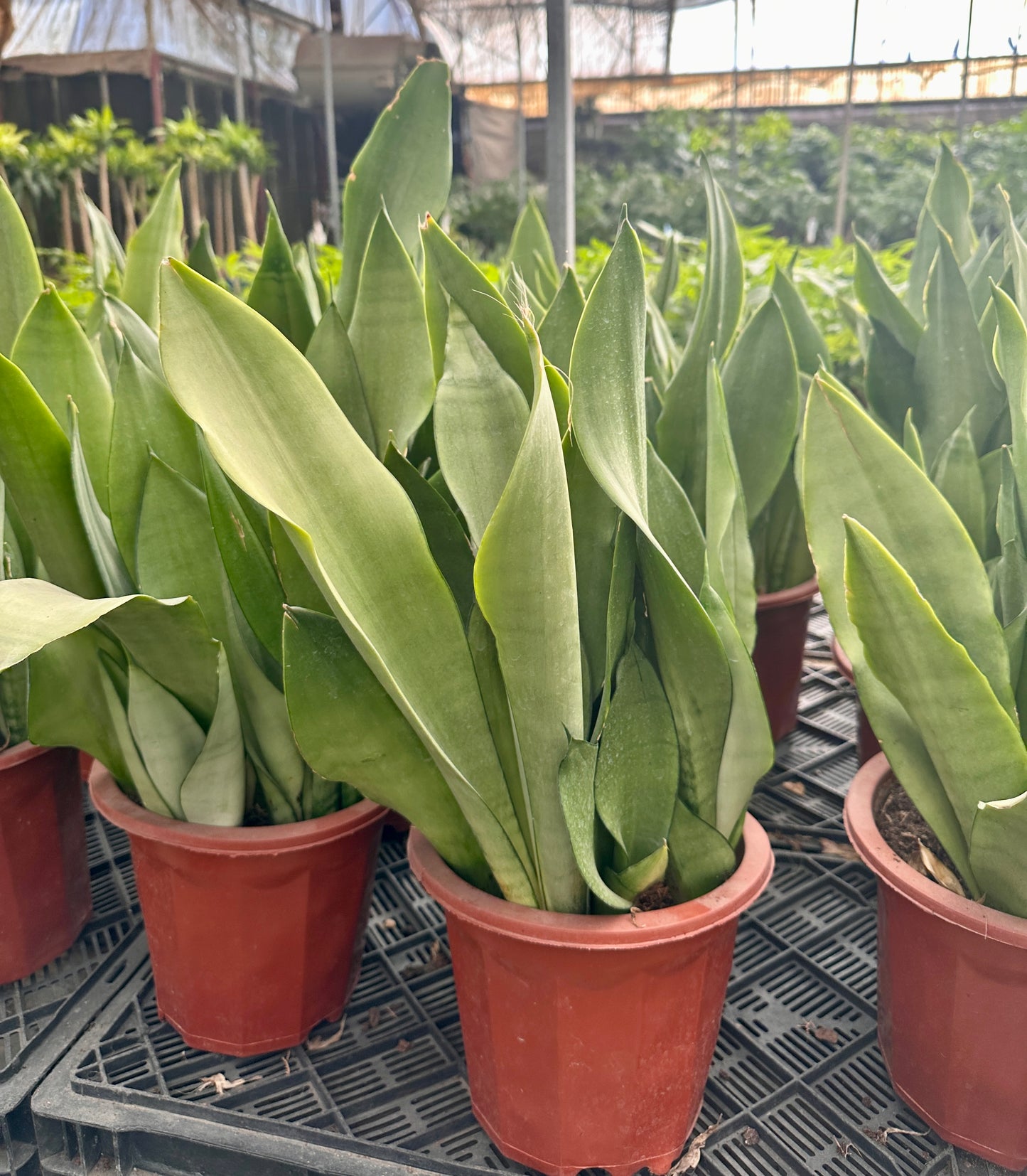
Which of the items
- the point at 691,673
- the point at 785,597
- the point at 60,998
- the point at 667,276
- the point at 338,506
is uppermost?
the point at 667,276

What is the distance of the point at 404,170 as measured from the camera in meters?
0.74

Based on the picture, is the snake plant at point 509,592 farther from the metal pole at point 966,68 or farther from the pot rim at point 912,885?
the metal pole at point 966,68

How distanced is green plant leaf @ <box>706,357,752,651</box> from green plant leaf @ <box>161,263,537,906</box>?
0.53ft

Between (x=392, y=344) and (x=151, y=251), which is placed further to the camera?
(x=151, y=251)

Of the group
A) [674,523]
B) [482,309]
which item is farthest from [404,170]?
[674,523]

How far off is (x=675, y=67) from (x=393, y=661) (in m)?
4.42

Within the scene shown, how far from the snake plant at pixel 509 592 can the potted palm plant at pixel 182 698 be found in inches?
3.5

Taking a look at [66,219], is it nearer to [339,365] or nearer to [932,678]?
[339,365]

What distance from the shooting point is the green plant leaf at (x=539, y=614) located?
0.43 meters

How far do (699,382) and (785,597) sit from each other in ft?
1.24

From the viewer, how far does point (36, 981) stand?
816 millimetres

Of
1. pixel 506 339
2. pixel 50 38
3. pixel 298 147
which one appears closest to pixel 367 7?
pixel 298 147

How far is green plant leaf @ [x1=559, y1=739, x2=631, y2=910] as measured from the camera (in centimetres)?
51

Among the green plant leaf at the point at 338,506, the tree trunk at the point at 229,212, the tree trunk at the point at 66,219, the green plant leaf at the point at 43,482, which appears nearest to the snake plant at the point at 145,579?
the green plant leaf at the point at 43,482
